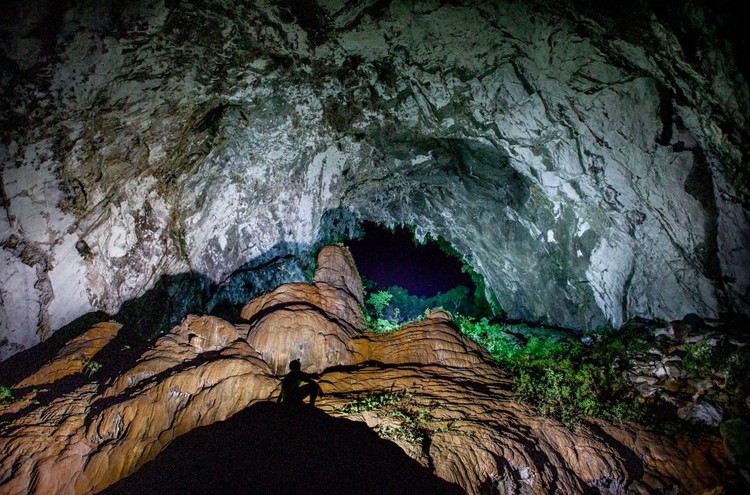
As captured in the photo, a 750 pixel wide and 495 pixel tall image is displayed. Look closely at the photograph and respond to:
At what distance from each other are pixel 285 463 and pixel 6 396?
5.77 m

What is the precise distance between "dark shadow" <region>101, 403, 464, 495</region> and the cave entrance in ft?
37.1

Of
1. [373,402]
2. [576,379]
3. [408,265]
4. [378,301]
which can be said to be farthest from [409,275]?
[373,402]

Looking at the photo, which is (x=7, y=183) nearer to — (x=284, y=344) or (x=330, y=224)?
(x=284, y=344)

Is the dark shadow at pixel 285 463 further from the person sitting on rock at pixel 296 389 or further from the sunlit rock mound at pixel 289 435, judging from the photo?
the person sitting on rock at pixel 296 389

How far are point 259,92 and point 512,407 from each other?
9457 mm

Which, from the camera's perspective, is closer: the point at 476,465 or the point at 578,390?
the point at 476,465

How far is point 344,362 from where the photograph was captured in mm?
7496

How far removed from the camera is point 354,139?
1116 centimetres

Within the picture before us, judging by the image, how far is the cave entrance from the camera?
1806cm

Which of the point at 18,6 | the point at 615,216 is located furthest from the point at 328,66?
the point at 615,216

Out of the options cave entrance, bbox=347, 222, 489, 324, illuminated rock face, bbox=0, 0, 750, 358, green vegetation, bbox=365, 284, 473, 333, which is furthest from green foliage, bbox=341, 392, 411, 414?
green vegetation, bbox=365, 284, 473, 333

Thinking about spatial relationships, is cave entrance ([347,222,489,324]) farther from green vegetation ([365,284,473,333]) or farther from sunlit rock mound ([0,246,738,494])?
sunlit rock mound ([0,246,738,494])

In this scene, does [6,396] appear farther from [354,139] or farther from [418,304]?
[418,304]

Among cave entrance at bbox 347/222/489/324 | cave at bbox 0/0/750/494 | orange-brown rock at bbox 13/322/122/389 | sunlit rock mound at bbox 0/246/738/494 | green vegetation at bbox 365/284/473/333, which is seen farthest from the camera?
green vegetation at bbox 365/284/473/333
